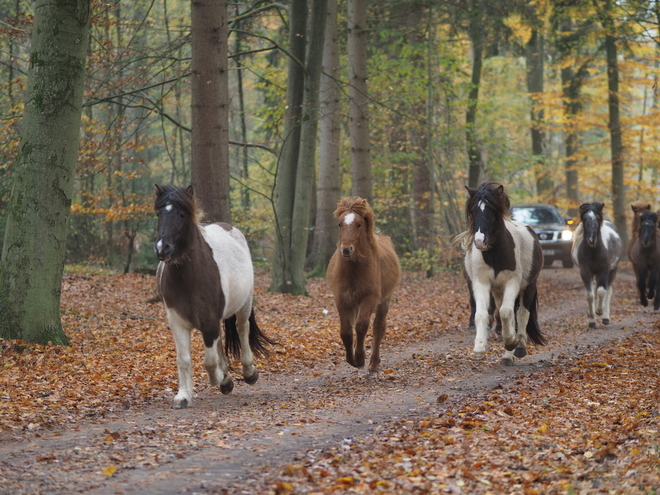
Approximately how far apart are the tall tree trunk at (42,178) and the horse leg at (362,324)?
4.05m

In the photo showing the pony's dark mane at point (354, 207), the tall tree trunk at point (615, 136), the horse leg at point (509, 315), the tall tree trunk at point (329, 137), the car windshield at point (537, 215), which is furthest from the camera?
the tall tree trunk at point (615, 136)

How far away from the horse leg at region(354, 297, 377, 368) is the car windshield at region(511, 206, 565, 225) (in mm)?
17485

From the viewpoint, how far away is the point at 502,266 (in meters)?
10.0

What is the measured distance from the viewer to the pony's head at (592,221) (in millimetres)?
14680

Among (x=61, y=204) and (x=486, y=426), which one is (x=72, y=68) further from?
(x=486, y=426)

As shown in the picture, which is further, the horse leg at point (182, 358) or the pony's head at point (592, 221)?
the pony's head at point (592, 221)

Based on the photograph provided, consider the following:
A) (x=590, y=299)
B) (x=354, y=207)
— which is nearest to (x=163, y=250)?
(x=354, y=207)

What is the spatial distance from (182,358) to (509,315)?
439 cm

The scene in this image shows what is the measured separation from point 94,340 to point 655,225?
39.7ft

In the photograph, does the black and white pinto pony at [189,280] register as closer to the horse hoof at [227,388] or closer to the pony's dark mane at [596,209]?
the horse hoof at [227,388]

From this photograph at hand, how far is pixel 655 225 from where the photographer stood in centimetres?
1680

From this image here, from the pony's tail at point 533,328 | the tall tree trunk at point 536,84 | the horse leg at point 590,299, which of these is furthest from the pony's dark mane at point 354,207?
the tall tree trunk at point 536,84

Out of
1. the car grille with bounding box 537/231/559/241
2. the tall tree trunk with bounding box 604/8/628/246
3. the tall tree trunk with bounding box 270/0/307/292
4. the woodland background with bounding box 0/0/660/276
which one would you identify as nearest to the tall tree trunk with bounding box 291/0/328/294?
the tall tree trunk with bounding box 270/0/307/292

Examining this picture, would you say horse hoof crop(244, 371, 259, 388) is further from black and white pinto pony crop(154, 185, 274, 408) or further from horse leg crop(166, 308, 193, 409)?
horse leg crop(166, 308, 193, 409)
